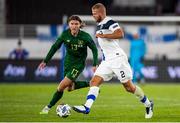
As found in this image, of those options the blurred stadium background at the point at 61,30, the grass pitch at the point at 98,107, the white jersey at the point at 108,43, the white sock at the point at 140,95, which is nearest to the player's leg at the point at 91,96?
the grass pitch at the point at 98,107

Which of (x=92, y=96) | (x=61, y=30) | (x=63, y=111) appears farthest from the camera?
(x=61, y=30)

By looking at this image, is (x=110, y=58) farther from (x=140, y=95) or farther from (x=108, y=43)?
(x=140, y=95)

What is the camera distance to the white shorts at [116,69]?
46.7 ft

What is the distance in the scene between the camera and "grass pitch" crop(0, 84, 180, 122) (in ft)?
47.4

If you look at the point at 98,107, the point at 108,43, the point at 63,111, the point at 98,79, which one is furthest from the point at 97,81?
the point at 98,107

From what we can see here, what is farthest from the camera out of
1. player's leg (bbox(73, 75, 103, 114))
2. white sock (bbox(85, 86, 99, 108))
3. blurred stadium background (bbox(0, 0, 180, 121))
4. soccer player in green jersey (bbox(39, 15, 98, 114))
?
blurred stadium background (bbox(0, 0, 180, 121))

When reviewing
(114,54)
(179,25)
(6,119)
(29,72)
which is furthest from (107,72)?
(179,25)

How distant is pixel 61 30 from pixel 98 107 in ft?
54.5

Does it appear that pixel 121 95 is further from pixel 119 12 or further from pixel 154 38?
pixel 119 12

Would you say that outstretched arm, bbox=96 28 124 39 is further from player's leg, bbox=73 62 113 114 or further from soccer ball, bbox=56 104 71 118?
soccer ball, bbox=56 104 71 118

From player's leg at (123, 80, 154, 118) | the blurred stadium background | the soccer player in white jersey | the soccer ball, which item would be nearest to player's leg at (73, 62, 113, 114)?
the soccer player in white jersey

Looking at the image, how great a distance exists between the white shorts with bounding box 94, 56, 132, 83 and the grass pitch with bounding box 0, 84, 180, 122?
90cm

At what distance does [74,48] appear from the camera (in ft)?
51.4

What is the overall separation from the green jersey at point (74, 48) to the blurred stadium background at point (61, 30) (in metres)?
10.5
